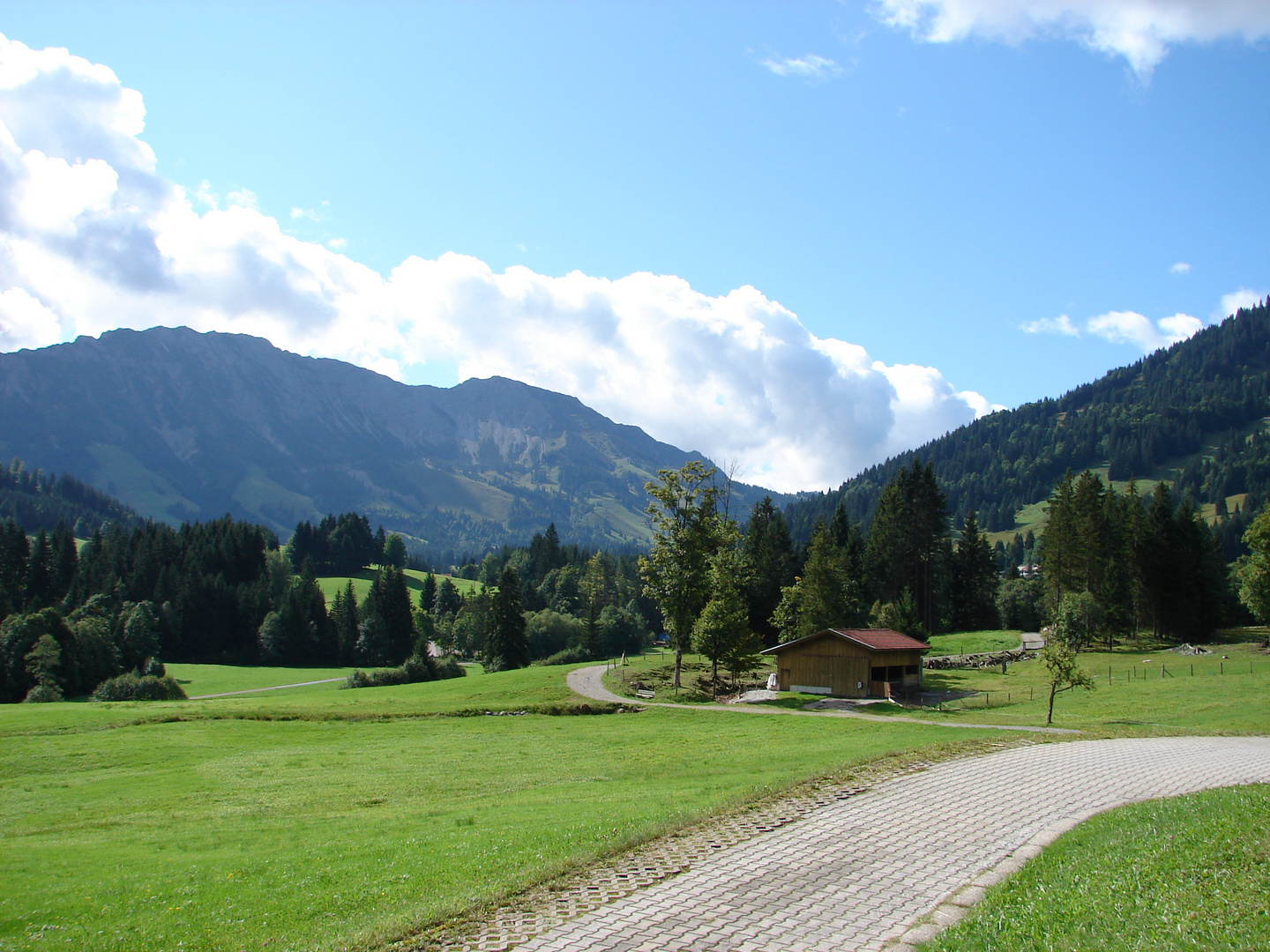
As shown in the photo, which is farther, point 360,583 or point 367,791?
point 360,583

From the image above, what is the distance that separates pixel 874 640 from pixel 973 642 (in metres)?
29.4

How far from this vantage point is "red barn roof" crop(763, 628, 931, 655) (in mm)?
51781

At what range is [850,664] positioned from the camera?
171 ft

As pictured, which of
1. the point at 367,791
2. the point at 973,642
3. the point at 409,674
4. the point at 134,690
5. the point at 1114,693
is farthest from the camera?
the point at 409,674

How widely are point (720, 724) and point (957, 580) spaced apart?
65.1m

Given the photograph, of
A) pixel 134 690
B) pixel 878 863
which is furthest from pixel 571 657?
pixel 878 863

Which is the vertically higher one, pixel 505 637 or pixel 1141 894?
pixel 1141 894

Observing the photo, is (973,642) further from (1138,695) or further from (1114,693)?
(1138,695)

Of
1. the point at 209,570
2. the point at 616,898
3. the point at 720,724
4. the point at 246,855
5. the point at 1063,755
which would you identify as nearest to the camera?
the point at 616,898

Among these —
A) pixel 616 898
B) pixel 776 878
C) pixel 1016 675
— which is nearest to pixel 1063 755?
pixel 776 878

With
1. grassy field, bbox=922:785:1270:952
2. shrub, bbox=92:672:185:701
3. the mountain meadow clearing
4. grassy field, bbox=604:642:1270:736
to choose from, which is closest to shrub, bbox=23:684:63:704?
shrub, bbox=92:672:185:701

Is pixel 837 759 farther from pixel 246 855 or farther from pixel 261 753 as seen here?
pixel 261 753

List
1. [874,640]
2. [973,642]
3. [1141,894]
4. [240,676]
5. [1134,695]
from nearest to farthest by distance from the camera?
[1141,894]
[1134,695]
[874,640]
[973,642]
[240,676]

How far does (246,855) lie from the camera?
601 inches
